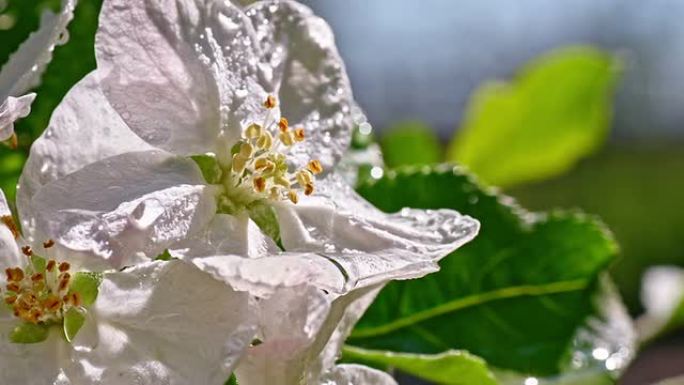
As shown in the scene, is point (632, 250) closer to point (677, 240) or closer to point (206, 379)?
point (677, 240)

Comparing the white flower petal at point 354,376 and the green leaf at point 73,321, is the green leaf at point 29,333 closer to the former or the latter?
the green leaf at point 73,321

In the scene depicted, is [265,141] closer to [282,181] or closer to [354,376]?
[282,181]

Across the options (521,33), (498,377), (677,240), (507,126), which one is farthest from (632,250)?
(498,377)

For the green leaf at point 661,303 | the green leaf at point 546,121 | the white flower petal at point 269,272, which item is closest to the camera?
the white flower petal at point 269,272

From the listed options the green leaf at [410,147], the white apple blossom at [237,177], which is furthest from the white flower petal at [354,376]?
the green leaf at [410,147]

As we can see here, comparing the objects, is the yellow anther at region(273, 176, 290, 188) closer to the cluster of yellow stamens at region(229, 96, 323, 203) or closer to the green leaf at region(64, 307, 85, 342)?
the cluster of yellow stamens at region(229, 96, 323, 203)

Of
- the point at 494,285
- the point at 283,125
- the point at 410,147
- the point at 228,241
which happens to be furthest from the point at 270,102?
the point at 410,147

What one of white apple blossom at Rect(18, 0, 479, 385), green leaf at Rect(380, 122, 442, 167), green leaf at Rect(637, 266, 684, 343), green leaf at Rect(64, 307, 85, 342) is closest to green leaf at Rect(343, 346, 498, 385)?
white apple blossom at Rect(18, 0, 479, 385)
